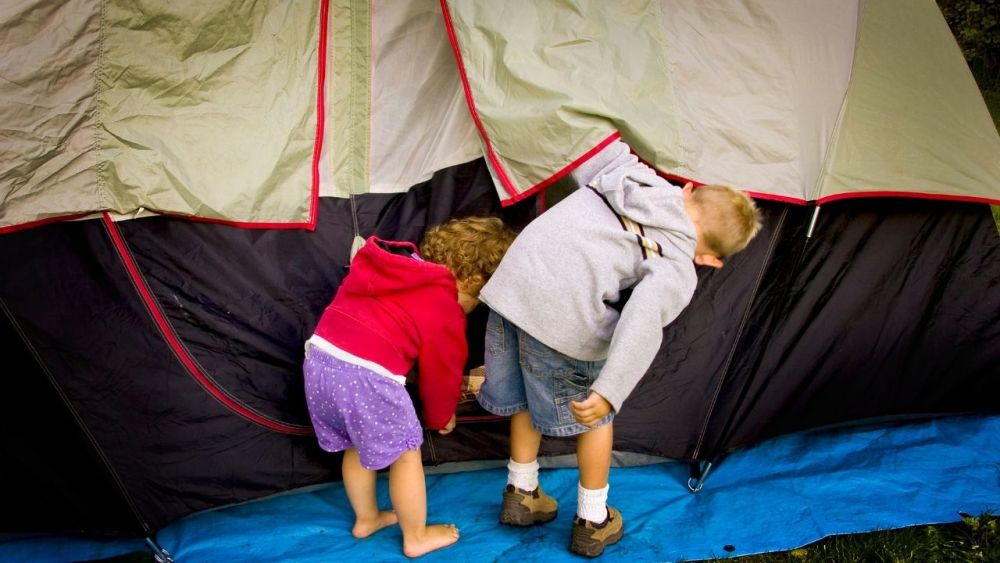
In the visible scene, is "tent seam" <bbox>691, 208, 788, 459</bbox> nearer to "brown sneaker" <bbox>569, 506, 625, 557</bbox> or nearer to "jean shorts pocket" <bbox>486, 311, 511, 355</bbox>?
"brown sneaker" <bbox>569, 506, 625, 557</bbox>

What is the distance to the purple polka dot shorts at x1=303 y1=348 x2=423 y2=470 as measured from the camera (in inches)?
97.1

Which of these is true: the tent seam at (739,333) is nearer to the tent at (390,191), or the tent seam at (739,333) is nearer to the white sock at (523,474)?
the tent at (390,191)

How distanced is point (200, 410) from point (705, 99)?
203 cm

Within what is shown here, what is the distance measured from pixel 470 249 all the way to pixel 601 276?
0.49 m

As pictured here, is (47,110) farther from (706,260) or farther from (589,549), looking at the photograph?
(589,549)

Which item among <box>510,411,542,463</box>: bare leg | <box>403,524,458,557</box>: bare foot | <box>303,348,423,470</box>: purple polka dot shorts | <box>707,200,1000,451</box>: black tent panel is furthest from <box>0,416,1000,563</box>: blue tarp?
<box>303,348,423,470</box>: purple polka dot shorts

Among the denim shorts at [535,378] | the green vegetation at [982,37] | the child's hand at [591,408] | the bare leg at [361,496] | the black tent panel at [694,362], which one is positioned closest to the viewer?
the child's hand at [591,408]

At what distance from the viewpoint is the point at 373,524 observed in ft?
9.15

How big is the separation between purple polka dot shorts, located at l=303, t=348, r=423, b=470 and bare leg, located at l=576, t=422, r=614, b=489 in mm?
532

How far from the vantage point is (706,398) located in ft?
9.89

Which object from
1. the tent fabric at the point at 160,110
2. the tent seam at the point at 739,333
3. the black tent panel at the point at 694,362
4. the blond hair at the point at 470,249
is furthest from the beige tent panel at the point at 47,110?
the tent seam at the point at 739,333

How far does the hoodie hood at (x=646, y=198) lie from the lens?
93.4 inches

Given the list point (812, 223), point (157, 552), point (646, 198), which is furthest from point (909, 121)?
point (157, 552)

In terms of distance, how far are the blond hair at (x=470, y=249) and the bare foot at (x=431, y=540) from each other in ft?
2.65
